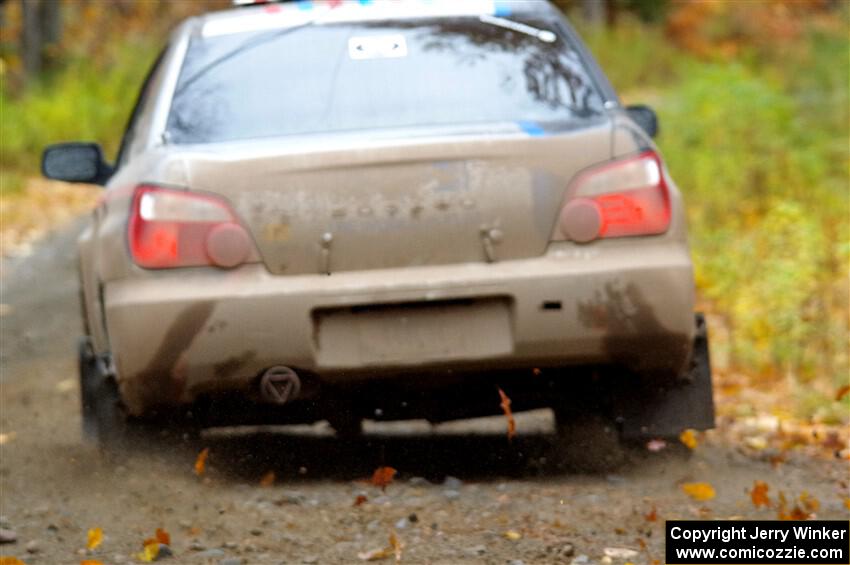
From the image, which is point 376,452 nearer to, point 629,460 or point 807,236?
point 629,460

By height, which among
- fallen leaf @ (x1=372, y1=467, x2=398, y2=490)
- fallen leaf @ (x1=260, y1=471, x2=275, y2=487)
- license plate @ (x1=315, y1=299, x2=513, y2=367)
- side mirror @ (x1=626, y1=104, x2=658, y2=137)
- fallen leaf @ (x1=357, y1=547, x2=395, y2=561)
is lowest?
fallen leaf @ (x1=260, y1=471, x2=275, y2=487)

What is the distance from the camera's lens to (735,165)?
12.8m

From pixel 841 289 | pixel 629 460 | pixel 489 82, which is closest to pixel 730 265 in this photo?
pixel 841 289

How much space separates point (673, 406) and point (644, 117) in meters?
1.27

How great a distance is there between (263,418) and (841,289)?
177 inches

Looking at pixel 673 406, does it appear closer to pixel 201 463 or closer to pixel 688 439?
pixel 688 439

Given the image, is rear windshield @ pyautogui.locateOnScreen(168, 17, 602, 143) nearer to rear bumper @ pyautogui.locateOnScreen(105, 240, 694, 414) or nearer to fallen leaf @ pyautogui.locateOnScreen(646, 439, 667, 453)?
rear bumper @ pyautogui.locateOnScreen(105, 240, 694, 414)

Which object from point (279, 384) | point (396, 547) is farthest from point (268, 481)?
point (396, 547)

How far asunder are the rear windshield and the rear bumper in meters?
0.53

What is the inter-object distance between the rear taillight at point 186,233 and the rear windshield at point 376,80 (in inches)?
12.4

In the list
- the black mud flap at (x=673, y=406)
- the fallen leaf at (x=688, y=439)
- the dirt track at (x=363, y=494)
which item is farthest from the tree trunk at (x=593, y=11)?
the black mud flap at (x=673, y=406)

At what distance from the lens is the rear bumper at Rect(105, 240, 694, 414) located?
4945 mm

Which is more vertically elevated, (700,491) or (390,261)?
(390,261)

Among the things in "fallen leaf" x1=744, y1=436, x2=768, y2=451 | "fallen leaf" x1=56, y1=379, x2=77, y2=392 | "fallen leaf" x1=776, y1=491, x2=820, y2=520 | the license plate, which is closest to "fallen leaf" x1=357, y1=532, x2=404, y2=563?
the license plate
